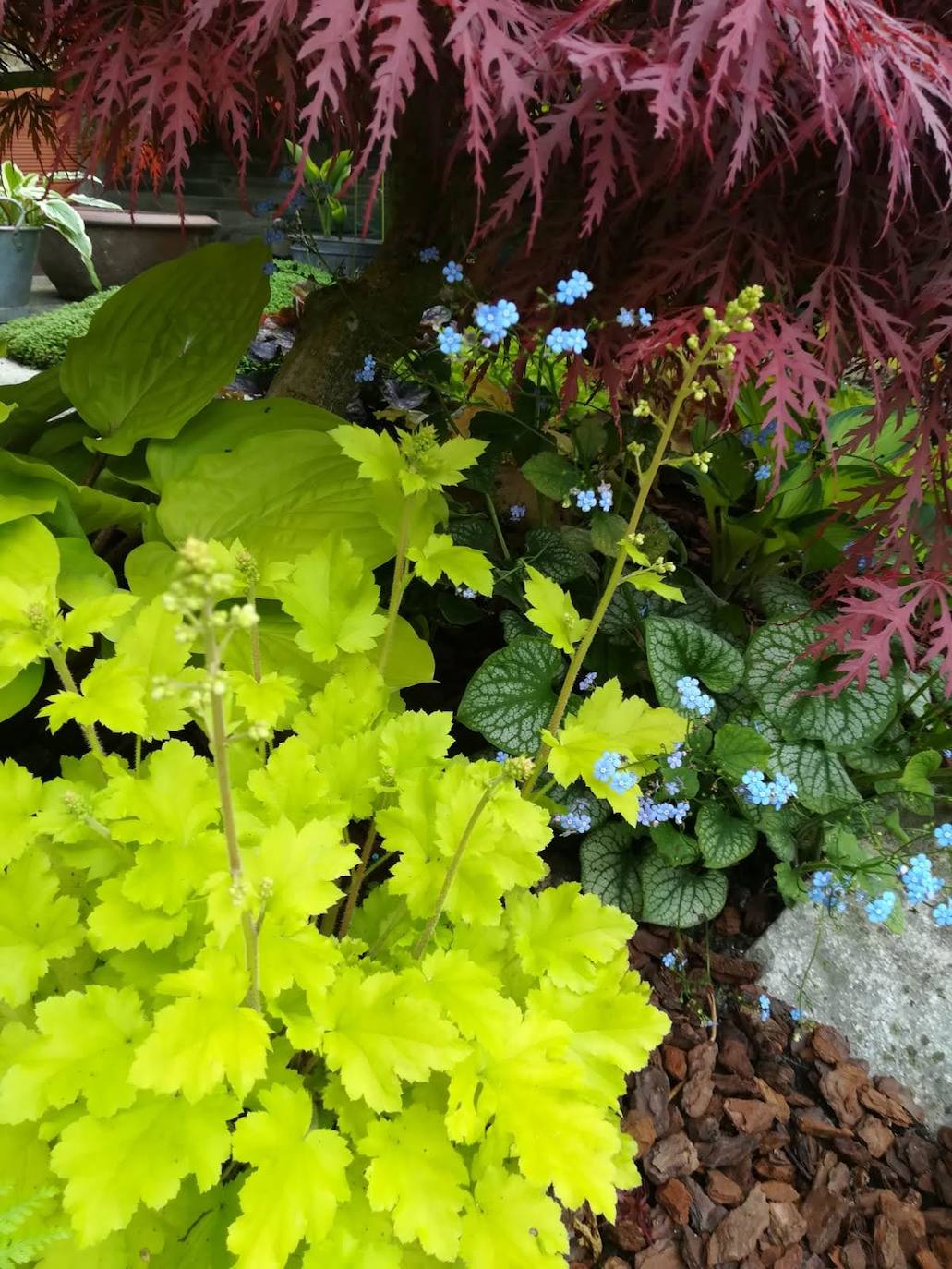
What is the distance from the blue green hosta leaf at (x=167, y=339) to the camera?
1.42m

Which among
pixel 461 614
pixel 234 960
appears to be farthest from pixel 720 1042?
pixel 234 960

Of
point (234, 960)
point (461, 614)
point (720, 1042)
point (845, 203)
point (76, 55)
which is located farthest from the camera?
point (461, 614)

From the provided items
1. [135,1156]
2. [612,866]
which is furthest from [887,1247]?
[135,1156]

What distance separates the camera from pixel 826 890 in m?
1.23

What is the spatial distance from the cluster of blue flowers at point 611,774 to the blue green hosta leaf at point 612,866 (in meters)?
0.43

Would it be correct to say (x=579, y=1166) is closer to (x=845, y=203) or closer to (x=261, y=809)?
(x=261, y=809)

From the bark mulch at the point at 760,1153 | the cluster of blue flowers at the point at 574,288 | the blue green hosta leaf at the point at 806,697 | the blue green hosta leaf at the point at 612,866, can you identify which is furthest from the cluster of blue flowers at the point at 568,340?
the bark mulch at the point at 760,1153

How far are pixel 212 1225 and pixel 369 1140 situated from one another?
0.56 ft

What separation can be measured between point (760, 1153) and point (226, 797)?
1017 millimetres

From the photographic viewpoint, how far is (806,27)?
2.24 ft

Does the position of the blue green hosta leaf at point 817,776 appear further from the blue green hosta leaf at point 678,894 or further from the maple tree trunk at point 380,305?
the maple tree trunk at point 380,305

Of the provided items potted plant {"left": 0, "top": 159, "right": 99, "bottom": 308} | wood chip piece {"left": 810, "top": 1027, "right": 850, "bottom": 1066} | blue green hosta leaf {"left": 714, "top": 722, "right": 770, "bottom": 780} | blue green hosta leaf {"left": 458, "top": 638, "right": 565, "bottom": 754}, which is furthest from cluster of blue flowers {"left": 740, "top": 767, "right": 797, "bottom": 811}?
potted plant {"left": 0, "top": 159, "right": 99, "bottom": 308}

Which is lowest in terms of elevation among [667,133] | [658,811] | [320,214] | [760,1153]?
[760,1153]

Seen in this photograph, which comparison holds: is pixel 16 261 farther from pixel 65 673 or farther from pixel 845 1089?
pixel 845 1089
